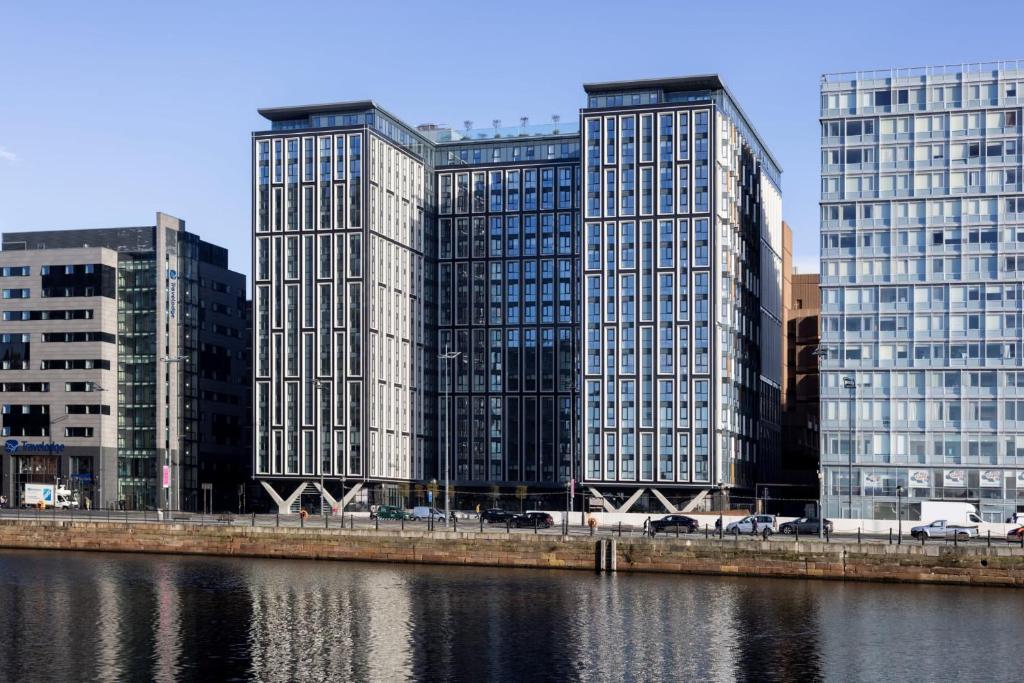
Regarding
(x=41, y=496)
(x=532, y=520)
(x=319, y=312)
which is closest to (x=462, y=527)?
(x=532, y=520)

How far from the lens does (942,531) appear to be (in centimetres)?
12788

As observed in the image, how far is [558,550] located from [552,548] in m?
0.57

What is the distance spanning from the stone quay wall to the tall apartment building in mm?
34890

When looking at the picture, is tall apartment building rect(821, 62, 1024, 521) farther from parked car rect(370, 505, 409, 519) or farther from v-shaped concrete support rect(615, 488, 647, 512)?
parked car rect(370, 505, 409, 519)

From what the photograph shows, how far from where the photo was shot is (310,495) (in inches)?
7224

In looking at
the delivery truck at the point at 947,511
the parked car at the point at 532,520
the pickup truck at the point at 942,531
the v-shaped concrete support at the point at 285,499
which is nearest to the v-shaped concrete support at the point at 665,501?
the parked car at the point at 532,520

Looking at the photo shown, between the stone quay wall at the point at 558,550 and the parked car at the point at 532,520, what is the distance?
79.4 feet

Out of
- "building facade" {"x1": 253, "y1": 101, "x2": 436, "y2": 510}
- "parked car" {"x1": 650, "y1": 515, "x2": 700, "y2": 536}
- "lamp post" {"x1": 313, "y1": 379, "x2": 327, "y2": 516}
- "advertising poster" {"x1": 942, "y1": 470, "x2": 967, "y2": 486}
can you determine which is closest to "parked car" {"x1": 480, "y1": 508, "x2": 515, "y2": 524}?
"parked car" {"x1": 650, "y1": 515, "x2": 700, "y2": 536}

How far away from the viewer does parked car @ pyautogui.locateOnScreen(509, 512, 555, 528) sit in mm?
143875

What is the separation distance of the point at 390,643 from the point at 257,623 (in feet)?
33.3

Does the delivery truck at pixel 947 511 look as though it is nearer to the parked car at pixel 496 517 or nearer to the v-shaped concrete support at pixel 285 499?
the parked car at pixel 496 517

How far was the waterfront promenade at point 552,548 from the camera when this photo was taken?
106 m

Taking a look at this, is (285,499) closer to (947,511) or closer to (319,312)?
(319,312)

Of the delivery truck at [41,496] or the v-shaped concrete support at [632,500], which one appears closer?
Answer: the v-shaped concrete support at [632,500]
